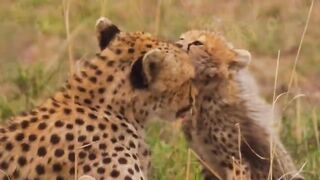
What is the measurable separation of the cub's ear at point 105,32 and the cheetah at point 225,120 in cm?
49

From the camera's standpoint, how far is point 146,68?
14.1ft

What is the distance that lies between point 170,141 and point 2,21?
1.81m

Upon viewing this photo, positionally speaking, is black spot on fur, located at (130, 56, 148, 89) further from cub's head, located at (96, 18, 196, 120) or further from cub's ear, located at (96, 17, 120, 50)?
cub's ear, located at (96, 17, 120, 50)

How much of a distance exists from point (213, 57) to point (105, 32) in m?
0.64

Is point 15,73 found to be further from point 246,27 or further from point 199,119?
point 199,119

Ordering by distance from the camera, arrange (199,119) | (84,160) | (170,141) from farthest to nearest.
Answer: (170,141), (199,119), (84,160)

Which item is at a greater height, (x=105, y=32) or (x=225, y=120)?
(x=105, y=32)

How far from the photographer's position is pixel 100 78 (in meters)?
4.39

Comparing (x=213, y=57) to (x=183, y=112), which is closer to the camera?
(x=183, y=112)

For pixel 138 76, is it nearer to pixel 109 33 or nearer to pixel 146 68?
pixel 146 68

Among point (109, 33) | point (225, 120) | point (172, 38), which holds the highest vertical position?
point (109, 33)

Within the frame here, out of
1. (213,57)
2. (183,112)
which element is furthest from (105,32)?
(213,57)

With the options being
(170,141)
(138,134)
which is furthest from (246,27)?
(138,134)

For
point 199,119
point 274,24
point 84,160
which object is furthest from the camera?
point 274,24
